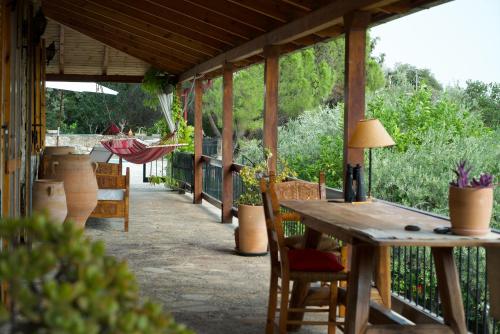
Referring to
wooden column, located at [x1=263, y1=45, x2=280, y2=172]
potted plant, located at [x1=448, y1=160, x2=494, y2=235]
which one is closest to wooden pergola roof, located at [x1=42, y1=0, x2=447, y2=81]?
wooden column, located at [x1=263, y1=45, x2=280, y2=172]

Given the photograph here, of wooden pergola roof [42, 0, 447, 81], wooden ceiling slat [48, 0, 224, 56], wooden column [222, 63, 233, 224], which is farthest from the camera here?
wooden column [222, 63, 233, 224]

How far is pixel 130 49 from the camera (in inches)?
492

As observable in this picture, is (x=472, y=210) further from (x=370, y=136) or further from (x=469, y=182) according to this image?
(x=370, y=136)

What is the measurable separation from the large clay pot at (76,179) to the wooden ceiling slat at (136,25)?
7.75ft

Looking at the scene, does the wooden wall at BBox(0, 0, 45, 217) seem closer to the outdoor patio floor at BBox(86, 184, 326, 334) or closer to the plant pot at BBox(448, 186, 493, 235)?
the outdoor patio floor at BBox(86, 184, 326, 334)

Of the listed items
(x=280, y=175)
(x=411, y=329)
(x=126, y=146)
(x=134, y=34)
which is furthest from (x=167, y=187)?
(x=411, y=329)

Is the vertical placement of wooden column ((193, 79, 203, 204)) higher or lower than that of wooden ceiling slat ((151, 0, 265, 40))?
lower

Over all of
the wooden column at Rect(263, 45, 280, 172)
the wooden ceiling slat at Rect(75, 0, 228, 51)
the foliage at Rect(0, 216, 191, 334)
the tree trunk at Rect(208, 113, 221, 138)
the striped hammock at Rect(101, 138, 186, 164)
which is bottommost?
the foliage at Rect(0, 216, 191, 334)

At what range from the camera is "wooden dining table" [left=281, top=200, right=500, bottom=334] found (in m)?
3.06

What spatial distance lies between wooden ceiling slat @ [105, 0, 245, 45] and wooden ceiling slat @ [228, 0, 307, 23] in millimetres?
1538

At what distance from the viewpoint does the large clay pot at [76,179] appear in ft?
24.5

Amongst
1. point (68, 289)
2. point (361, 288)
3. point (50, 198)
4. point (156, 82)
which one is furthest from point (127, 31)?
point (68, 289)

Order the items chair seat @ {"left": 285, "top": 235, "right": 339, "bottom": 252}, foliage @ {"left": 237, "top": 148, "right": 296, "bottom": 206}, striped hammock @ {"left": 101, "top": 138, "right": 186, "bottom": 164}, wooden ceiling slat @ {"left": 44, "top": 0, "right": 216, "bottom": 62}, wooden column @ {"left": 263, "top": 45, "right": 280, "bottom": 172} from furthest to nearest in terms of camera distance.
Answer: striped hammock @ {"left": 101, "top": 138, "right": 186, "bottom": 164} → wooden ceiling slat @ {"left": 44, "top": 0, "right": 216, "bottom": 62} → wooden column @ {"left": 263, "top": 45, "right": 280, "bottom": 172} → foliage @ {"left": 237, "top": 148, "right": 296, "bottom": 206} → chair seat @ {"left": 285, "top": 235, "right": 339, "bottom": 252}

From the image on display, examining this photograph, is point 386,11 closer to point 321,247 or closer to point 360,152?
point 360,152
